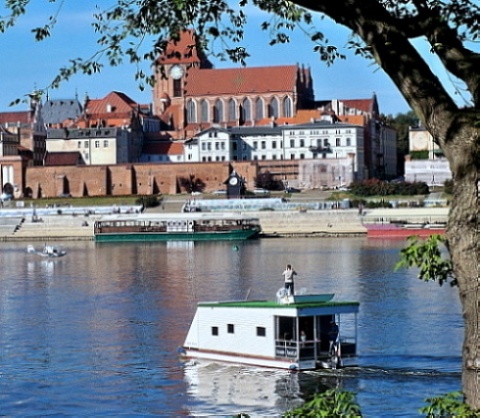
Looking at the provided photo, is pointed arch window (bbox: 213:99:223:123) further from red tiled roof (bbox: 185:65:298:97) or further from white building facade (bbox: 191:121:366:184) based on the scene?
white building facade (bbox: 191:121:366:184)

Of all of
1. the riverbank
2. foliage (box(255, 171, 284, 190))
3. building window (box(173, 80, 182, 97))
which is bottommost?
the riverbank

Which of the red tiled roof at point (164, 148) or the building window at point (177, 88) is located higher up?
the building window at point (177, 88)

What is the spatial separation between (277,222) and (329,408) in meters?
49.0

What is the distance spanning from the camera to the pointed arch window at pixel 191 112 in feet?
264

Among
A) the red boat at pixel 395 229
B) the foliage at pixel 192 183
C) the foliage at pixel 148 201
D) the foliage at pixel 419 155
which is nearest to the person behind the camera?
the red boat at pixel 395 229

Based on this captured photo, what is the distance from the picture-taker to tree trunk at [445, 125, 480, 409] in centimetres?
372

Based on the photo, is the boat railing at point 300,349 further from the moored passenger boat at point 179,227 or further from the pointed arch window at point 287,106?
the pointed arch window at point 287,106

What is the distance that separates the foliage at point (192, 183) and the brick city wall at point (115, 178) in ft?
0.76

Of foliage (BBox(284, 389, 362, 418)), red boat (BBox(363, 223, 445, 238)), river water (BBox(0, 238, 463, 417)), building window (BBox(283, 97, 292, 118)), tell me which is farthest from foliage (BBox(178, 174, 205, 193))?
foliage (BBox(284, 389, 362, 418))

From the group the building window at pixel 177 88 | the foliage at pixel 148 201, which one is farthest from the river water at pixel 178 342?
the building window at pixel 177 88

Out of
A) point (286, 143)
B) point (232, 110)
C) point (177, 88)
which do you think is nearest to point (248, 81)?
point (232, 110)

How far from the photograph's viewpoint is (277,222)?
174 feet

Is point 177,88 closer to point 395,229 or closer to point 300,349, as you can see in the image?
point 395,229

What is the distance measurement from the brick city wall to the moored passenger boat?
14.2 meters
